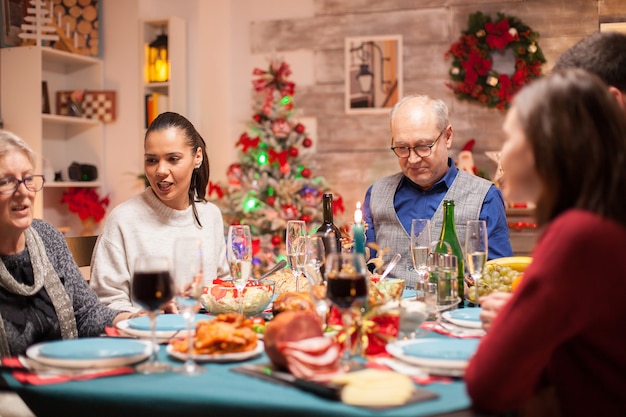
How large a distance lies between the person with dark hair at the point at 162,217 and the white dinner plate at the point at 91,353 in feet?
2.93

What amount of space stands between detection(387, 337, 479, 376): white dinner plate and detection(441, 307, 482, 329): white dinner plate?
247 millimetres

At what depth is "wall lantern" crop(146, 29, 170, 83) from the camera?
5.74 metres

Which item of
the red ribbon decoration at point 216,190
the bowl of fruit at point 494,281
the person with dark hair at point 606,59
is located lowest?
the bowl of fruit at point 494,281

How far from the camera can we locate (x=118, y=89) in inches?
233

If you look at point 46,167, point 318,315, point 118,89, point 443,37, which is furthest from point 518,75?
point 318,315

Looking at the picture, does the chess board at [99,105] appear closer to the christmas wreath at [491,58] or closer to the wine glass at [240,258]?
the christmas wreath at [491,58]

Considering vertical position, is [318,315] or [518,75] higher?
[518,75]

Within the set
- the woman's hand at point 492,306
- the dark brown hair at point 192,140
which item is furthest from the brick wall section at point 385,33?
the woman's hand at point 492,306

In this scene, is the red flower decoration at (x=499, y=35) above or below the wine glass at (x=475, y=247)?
above

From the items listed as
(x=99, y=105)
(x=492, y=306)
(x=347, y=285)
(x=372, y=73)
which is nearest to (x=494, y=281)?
(x=492, y=306)

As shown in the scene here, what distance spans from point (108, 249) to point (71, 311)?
0.54 m

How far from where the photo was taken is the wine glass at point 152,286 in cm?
146

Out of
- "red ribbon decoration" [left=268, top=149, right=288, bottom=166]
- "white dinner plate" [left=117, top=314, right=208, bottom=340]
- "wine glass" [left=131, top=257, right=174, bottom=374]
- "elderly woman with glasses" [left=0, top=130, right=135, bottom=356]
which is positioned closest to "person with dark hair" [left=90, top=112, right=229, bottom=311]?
"elderly woman with glasses" [left=0, top=130, right=135, bottom=356]

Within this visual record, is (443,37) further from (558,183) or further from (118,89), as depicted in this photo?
(558,183)
